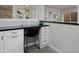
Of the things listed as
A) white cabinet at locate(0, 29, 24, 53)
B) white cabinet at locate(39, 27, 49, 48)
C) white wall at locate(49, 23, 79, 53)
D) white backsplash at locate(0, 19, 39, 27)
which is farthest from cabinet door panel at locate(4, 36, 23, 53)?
white wall at locate(49, 23, 79, 53)

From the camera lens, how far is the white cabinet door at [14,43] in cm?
234

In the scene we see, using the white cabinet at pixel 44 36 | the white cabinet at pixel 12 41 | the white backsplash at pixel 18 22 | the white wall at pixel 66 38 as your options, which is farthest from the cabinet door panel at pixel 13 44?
the white wall at pixel 66 38

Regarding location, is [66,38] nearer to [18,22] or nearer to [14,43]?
[14,43]

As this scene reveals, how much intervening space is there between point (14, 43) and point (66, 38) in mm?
1370

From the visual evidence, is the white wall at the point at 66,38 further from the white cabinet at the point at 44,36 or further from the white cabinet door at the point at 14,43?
the white cabinet door at the point at 14,43

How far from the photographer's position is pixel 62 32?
9.07ft

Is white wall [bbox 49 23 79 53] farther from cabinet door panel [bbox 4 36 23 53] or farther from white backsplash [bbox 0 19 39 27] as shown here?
cabinet door panel [bbox 4 36 23 53]

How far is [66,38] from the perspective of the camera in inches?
101

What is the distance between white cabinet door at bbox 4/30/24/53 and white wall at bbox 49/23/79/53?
1162mm

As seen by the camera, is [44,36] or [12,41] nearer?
[12,41]

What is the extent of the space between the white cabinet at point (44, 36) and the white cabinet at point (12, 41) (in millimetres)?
962

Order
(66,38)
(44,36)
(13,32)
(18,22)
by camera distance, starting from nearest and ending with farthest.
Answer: (13,32) < (66,38) < (18,22) < (44,36)

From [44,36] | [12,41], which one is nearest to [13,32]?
[12,41]
